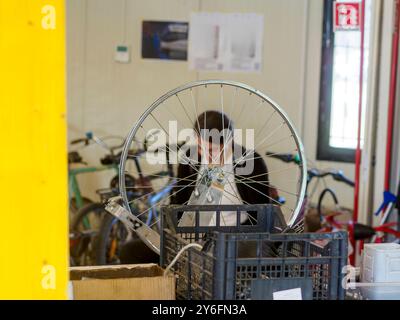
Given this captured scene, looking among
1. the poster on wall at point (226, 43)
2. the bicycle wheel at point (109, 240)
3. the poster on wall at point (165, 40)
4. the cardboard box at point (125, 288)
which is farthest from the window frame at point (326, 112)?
the cardboard box at point (125, 288)

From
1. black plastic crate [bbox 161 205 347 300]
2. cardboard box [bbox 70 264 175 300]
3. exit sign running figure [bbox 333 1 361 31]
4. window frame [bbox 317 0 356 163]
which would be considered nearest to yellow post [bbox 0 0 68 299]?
cardboard box [bbox 70 264 175 300]

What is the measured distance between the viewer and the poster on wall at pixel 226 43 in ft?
18.2

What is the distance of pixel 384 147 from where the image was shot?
4.05 metres

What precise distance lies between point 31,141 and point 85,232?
3703mm

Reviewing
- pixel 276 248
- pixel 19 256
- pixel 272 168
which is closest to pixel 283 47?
pixel 272 168

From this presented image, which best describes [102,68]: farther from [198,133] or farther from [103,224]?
[198,133]

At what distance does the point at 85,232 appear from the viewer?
5.14 m

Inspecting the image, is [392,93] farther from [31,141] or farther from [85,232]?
[31,141]

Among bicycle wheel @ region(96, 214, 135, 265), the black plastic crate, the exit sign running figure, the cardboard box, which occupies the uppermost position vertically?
the exit sign running figure

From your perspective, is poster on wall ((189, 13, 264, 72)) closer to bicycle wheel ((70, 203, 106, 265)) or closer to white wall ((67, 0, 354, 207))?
white wall ((67, 0, 354, 207))

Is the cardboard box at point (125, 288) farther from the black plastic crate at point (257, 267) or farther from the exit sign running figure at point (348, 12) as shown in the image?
the exit sign running figure at point (348, 12)

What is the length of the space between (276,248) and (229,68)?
356cm

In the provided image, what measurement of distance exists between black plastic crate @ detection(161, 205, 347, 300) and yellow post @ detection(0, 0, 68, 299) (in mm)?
409

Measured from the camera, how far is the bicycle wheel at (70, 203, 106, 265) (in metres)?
5.11
